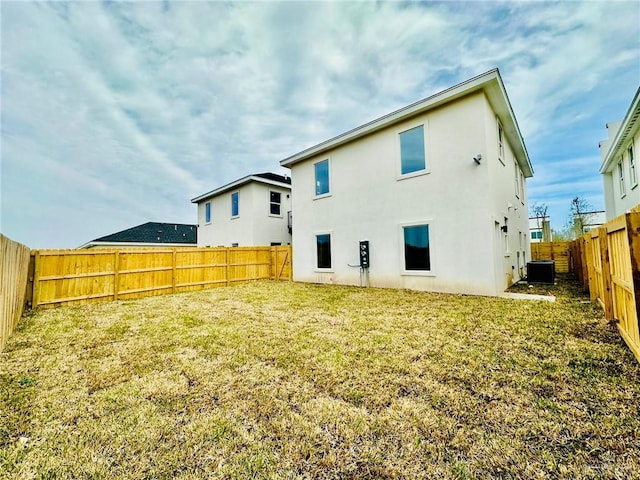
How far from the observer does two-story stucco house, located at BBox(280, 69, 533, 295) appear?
776 centimetres

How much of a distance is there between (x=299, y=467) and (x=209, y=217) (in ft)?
66.8

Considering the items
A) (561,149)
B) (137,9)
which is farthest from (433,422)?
(561,149)

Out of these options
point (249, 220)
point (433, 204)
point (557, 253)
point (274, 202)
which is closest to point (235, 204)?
point (249, 220)

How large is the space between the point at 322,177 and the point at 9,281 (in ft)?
31.8

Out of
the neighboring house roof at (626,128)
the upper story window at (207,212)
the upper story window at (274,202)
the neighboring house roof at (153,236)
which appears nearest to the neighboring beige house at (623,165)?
the neighboring house roof at (626,128)

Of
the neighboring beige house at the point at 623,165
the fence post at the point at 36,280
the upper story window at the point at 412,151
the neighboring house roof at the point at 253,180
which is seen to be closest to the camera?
the fence post at the point at 36,280

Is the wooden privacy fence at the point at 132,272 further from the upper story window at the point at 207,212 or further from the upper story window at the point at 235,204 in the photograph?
the upper story window at the point at 207,212

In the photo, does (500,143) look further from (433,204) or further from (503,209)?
(433,204)

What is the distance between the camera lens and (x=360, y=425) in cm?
216

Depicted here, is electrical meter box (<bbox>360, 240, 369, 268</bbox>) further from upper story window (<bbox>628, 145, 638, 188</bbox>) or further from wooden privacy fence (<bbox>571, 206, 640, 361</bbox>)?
upper story window (<bbox>628, 145, 638, 188</bbox>)

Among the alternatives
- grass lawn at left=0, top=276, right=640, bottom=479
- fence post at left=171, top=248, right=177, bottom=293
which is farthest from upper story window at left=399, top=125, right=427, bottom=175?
fence post at left=171, top=248, right=177, bottom=293

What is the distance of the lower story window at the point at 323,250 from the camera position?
11.5 m

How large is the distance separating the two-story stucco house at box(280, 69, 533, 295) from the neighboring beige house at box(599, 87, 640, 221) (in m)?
3.08

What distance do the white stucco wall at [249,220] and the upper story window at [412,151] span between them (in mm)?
9941
